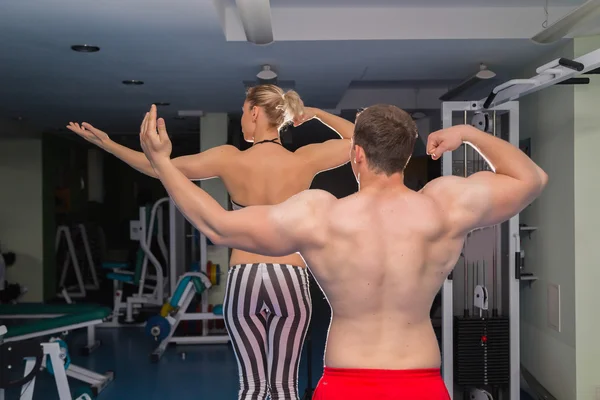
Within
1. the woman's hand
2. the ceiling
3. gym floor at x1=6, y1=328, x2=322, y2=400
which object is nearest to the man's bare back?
the woman's hand

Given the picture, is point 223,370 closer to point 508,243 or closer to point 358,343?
point 508,243

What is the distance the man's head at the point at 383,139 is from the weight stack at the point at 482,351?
8.28 ft

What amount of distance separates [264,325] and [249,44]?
2.07m

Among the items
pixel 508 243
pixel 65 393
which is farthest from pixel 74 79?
pixel 508 243

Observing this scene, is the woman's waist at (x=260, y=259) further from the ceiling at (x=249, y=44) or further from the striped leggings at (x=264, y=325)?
the ceiling at (x=249, y=44)

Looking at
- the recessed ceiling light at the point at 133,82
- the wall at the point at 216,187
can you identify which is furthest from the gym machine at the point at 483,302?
the wall at the point at 216,187

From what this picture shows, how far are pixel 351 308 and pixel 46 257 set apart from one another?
7.57 m

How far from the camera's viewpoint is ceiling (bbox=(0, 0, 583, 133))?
3119mm

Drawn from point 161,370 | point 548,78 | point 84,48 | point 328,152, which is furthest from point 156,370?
point 548,78

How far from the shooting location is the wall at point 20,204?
8.02m

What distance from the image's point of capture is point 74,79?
15.5 feet

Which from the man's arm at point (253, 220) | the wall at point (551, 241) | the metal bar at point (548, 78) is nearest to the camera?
the man's arm at point (253, 220)

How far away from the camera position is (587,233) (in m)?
3.55

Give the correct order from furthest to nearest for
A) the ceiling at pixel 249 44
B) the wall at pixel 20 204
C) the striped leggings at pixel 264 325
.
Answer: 1. the wall at pixel 20 204
2. the ceiling at pixel 249 44
3. the striped leggings at pixel 264 325
